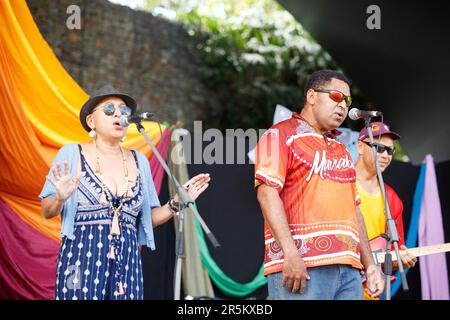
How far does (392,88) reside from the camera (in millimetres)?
7996

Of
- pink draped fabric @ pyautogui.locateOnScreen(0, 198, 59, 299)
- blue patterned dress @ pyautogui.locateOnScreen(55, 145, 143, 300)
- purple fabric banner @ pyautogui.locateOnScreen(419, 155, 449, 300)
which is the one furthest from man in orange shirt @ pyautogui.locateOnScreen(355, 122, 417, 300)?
pink draped fabric @ pyautogui.locateOnScreen(0, 198, 59, 299)

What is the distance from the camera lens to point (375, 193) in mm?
5230

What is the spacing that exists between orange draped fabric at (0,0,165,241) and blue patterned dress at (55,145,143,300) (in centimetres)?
165

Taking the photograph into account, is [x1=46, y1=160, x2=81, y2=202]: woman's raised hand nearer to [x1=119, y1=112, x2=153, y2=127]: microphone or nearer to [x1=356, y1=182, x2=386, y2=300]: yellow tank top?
[x1=119, y1=112, x2=153, y2=127]: microphone

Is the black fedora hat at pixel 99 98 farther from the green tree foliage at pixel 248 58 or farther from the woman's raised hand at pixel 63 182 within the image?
the green tree foliage at pixel 248 58

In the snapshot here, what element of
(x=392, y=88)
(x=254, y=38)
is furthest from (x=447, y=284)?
(x=254, y=38)

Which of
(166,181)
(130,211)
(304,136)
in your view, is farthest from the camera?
(166,181)

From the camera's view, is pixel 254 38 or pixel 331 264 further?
pixel 254 38

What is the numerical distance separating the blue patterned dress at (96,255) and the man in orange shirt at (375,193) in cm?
183

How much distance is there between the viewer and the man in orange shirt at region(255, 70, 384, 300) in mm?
3146

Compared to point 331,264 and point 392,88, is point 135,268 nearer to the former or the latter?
point 331,264

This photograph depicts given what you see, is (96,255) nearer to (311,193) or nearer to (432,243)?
(311,193)

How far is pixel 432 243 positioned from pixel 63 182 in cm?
459

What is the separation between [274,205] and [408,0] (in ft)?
14.7
